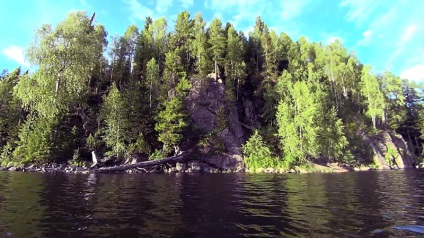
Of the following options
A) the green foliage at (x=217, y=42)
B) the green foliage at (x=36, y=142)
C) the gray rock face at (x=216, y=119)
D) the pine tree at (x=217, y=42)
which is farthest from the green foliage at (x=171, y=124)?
the green foliage at (x=217, y=42)

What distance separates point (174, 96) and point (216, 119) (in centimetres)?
930

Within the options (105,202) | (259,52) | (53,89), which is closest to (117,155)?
(53,89)

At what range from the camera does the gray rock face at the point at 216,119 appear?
155ft

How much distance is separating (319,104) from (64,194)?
4656 cm

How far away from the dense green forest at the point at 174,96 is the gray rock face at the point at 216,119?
1445 millimetres

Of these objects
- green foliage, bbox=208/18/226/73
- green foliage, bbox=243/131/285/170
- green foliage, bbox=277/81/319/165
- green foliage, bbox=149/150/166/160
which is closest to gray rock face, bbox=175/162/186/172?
green foliage, bbox=149/150/166/160

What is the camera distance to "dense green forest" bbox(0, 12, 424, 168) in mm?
41406

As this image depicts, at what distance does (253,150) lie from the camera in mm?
48000

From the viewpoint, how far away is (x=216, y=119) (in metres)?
52.1

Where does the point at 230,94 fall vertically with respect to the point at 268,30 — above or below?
below

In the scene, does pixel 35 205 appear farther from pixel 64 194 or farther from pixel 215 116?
pixel 215 116

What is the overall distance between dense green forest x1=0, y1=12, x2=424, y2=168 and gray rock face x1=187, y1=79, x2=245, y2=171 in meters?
1.44

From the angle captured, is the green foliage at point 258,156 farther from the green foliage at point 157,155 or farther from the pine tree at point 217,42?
the pine tree at point 217,42

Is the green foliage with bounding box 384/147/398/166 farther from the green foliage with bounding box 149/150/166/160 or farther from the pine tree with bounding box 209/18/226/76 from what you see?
the green foliage with bounding box 149/150/166/160
